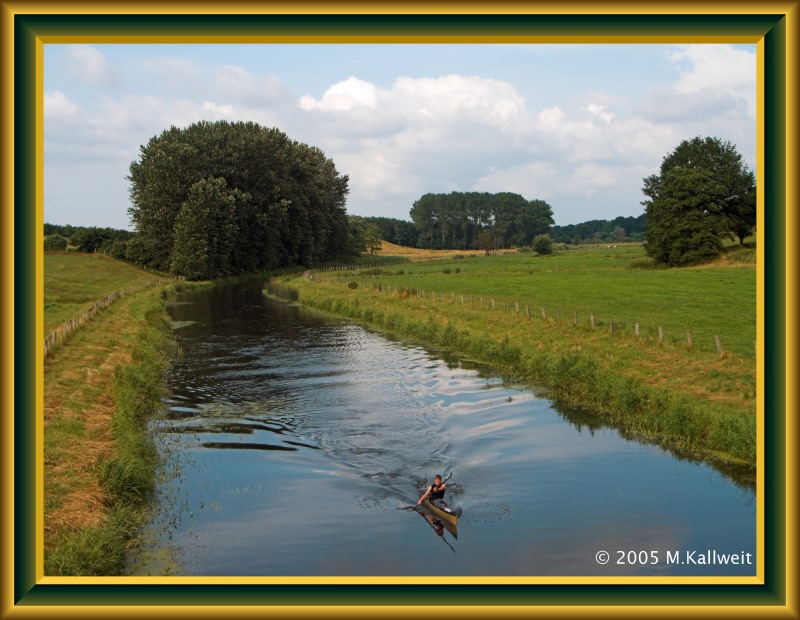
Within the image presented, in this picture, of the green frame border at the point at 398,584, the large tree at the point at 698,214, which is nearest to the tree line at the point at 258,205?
the large tree at the point at 698,214

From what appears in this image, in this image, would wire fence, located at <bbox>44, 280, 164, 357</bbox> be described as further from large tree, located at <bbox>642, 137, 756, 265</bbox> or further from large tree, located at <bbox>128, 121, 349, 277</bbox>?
large tree, located at <bbox>642, 137, 756, 265</bbox>

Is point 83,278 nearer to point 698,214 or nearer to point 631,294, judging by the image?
point 631,294

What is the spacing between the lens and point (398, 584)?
708 centimetres

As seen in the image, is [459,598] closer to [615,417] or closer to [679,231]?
[615,417]

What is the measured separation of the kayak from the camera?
61.3ft

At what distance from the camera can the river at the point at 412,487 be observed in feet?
55.1

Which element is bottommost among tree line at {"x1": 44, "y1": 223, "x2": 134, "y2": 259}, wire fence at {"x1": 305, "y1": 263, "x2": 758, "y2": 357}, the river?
the river

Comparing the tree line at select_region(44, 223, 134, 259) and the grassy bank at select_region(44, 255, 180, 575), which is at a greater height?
the tree line at select_region(44, 223, 134, 259)

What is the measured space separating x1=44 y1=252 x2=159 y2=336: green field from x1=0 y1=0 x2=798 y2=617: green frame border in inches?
2595

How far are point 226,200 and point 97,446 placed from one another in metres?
86.9

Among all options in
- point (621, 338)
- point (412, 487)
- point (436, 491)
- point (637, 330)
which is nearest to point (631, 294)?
point (621, 338)

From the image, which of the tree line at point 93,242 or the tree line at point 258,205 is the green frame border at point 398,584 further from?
the tree line at point 93,242

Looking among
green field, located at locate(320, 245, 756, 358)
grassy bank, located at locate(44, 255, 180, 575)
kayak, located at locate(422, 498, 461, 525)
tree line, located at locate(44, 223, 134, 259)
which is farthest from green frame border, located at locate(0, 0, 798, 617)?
tree line, located at locate(44, 223, 134, 259)

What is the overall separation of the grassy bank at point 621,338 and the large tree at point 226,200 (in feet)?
93.7
